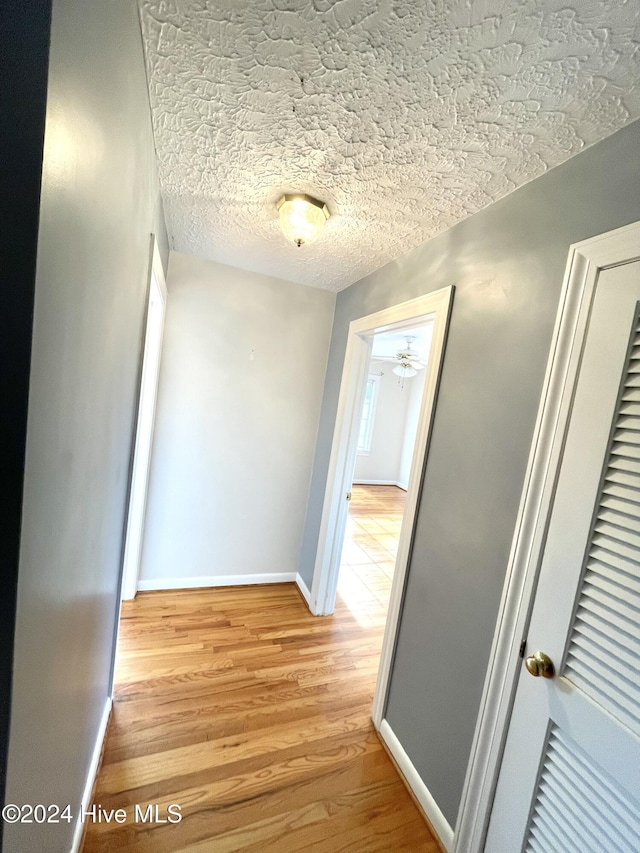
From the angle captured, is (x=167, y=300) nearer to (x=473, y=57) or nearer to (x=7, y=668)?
(x=473, y=57)

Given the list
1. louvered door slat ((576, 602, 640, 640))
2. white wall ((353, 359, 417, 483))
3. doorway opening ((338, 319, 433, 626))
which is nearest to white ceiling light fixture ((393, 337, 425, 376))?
doorway opening ((338, 319, 433, 626))

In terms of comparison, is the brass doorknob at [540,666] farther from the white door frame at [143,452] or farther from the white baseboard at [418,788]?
the white door frame at [143,452]

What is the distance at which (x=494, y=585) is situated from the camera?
1.10 meters

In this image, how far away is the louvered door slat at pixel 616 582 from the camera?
77 cm

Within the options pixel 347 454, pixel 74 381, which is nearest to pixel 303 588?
pixel 347 454

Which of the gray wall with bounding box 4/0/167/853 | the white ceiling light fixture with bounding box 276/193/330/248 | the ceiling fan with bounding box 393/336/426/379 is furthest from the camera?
the ceiling fan with bounding box 393/336/426/379

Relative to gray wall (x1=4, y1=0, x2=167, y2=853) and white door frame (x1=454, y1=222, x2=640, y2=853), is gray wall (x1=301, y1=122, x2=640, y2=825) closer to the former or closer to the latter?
white door frame (x1=454, y1=222, x2=640, y2=853)

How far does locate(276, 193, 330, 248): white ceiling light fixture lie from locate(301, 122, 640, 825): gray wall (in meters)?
0.55

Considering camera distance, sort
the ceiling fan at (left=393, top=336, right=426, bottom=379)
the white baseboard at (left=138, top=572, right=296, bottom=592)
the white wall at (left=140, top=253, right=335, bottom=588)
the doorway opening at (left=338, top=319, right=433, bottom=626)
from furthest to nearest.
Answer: the ceiling fan at (left=393, top=336, right=426, bottom=379) → the doorway opening at (left=338, top=319, right=433, bottom=626) → the white baseboard at (left=138, top=572, right=296, bottom=592) → the white wall at (left=140, top=253, right=335, bottom=588)

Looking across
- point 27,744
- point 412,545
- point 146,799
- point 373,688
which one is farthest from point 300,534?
point 27,744

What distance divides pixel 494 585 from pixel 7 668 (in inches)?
47.5

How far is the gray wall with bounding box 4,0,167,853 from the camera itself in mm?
487

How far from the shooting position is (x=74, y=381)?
0.65 meters

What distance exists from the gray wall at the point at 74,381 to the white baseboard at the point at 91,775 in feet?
0.25
